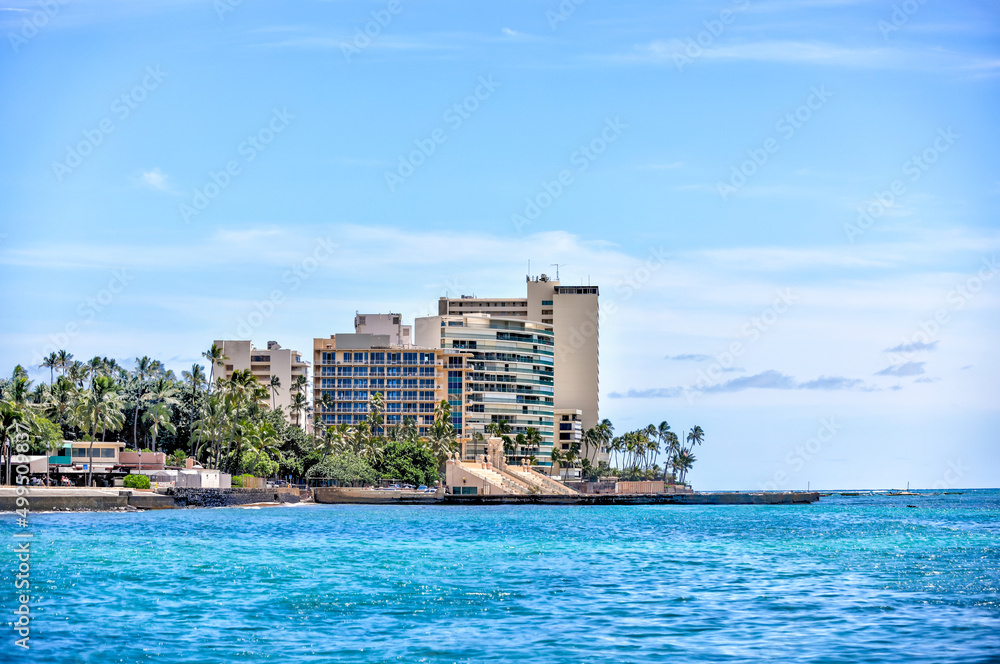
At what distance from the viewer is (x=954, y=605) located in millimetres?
34031

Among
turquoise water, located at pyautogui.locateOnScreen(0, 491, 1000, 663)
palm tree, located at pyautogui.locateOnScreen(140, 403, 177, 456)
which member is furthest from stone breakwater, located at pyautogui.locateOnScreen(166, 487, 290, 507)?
turquoise water, located at pyautogui.locateOnScreen(0, 491, 1000, 663)

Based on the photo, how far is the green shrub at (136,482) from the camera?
385 feet

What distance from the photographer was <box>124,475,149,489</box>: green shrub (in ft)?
385

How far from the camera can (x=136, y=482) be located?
386 feet

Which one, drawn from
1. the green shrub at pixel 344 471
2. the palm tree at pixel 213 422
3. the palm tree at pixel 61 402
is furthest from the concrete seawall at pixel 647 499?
the palm tree at pixel 61 402

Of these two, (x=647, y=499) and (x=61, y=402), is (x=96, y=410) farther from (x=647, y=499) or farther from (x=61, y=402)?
(x=647, y=499)

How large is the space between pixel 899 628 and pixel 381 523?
2642 inches

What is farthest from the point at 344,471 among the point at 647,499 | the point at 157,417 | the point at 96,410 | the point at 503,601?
the point at 503,601

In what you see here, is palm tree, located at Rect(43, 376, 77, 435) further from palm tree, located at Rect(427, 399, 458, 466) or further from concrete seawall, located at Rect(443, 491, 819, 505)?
palm tree, located at Rect(427, 399, 458, 466)

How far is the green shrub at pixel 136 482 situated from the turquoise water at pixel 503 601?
53.7 meters

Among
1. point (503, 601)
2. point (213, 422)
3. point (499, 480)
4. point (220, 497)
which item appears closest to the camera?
point (503, 601)

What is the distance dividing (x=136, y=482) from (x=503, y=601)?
90856 millimetres

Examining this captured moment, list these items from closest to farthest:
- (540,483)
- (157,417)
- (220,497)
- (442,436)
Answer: (220,497) < (157,417) < (540,483) < (442,436)

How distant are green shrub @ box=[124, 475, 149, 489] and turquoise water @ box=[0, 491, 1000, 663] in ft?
176
